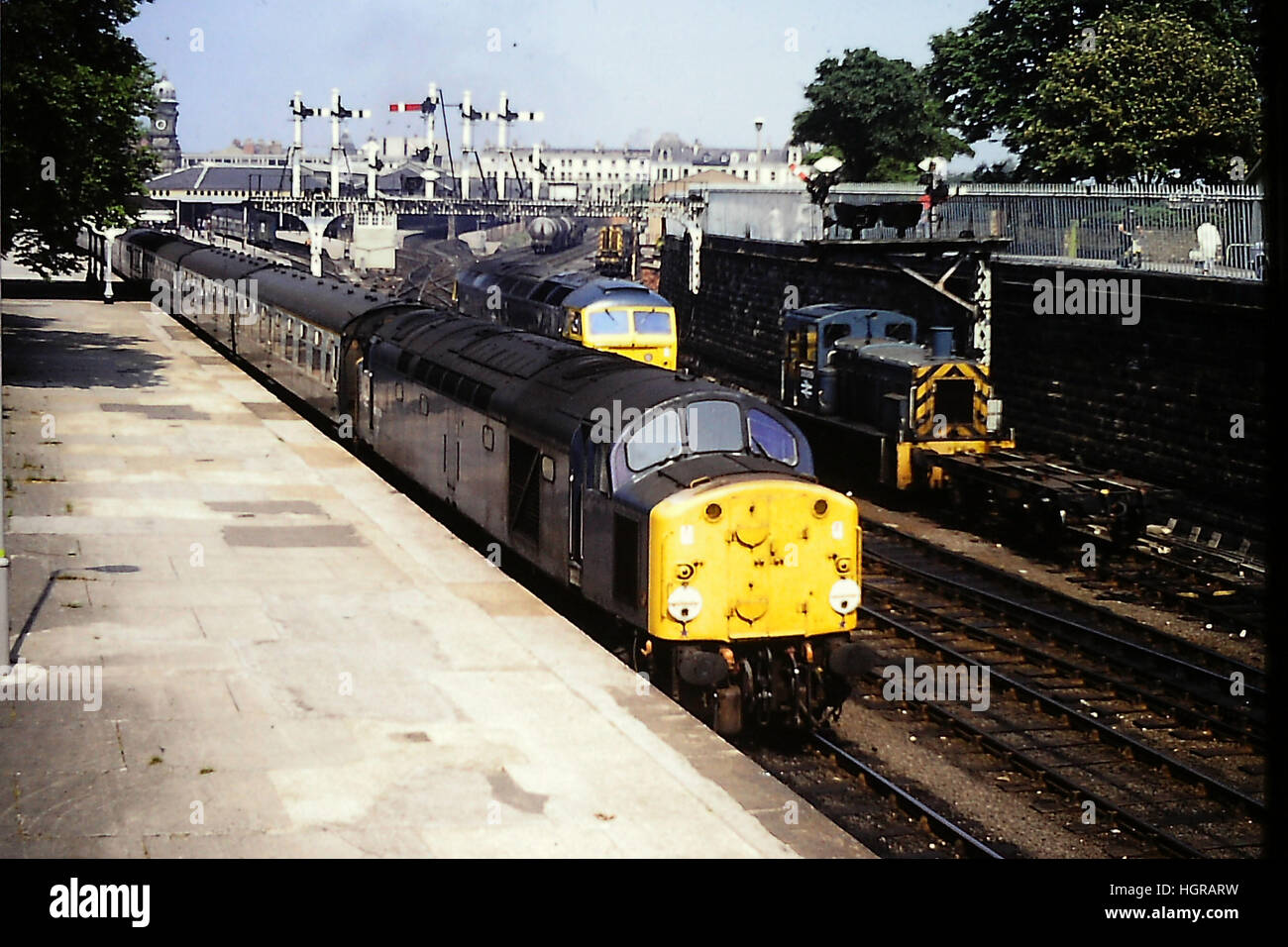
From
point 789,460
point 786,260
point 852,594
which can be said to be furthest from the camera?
point 786,260

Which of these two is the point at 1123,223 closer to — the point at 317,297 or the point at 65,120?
the point at 317,297

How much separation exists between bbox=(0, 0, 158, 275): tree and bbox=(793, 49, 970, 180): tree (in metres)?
35.9

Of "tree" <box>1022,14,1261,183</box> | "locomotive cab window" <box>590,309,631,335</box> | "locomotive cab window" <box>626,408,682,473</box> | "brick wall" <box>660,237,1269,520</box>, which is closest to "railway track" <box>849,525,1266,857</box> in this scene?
"locomotive cab window" <box>626,408,682,473</box>

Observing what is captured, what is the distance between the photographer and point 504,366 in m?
20.2

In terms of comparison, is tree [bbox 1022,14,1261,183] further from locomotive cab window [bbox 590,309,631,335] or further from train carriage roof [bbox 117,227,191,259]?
train carriage roof [bbox 117,227,191,259]

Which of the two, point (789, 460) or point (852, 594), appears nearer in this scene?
point (852, 594)

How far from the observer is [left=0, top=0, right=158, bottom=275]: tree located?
103 ft

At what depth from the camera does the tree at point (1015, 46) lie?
164 ft

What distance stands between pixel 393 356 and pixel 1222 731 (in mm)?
15051

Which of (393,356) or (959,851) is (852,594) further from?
(393,356)

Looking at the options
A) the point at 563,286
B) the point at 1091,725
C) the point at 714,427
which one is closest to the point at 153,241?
the point at 563,286

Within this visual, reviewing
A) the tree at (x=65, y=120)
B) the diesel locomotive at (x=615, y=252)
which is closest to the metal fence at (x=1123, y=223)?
the tree at (x=65, y=120)

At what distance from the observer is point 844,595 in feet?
49.0
